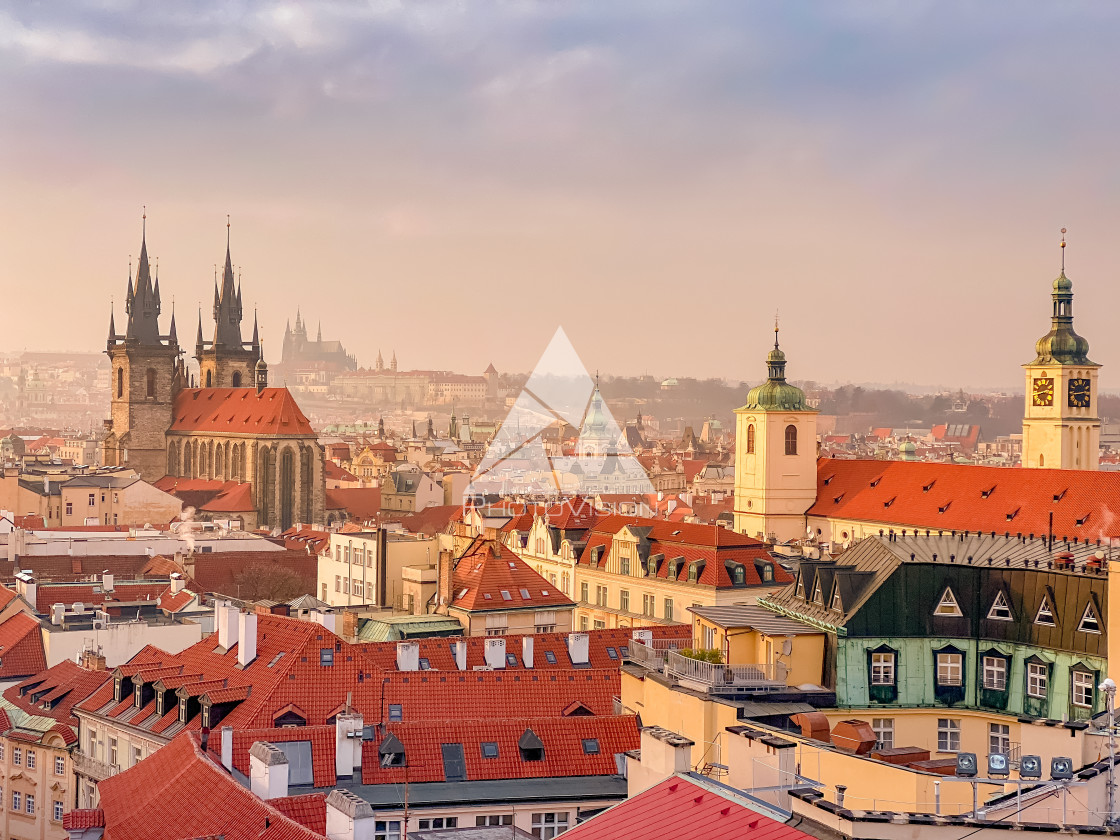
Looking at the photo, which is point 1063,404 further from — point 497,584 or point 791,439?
point 497,584

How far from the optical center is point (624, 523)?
6400 centimetres

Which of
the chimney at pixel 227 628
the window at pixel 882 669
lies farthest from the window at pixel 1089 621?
the chimney at pixel 227 628

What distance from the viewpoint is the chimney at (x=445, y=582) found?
5053 centimetres

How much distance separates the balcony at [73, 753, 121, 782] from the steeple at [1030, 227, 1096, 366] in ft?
188

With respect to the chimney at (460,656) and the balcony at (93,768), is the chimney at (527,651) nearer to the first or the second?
the chimney at (460,656)

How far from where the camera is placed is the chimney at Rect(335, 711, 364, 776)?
27.8 meters

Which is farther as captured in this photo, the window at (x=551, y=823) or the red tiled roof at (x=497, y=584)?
the red tiled roof at (x=497, y=584)

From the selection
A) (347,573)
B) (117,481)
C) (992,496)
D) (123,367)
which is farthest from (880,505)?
A: (123,367)

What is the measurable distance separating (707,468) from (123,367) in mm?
51891

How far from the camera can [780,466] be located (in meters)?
78.5

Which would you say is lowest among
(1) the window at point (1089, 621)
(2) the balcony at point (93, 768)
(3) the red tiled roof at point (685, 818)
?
(2) the balcony at point (93, 768)

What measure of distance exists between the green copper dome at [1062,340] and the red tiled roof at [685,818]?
220ft

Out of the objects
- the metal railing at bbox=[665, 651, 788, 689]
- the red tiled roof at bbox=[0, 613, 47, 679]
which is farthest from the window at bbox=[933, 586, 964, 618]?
the red tiled roof at bbox=[0, 613, 47, 679]

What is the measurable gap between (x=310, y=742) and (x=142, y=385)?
370 feet
